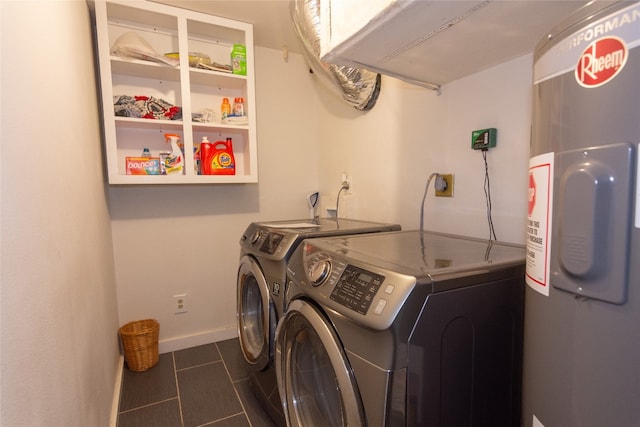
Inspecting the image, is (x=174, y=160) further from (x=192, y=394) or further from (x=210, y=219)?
(x=192, y=394)

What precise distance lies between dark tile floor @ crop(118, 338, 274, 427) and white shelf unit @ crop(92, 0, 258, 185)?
1.21 meters

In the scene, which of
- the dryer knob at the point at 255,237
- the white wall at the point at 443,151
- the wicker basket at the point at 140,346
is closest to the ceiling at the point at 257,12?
the white wall at the point at 443,151

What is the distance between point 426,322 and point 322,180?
80.5 inches

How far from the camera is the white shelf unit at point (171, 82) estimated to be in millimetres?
1842

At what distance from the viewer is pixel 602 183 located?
46 centimetres

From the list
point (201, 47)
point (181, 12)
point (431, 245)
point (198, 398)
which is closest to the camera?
point (431, 245)

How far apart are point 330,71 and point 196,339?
207 centimetres

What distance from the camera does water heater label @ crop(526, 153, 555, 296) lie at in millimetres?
553

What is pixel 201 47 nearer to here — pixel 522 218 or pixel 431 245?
pixel 431 245

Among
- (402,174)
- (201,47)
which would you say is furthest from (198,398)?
(201,47)

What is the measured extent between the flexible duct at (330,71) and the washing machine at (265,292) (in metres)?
0.83

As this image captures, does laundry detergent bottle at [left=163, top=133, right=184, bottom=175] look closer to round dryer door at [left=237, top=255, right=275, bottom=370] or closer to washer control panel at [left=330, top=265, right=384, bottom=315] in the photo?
round dryer door at [left=237, top=255, right=275, bottom=370]

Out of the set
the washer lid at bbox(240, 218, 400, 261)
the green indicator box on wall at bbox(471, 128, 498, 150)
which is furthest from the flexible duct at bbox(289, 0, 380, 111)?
the washer lid at bbox(240, 218, 400, 261)

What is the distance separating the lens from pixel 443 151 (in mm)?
1543
